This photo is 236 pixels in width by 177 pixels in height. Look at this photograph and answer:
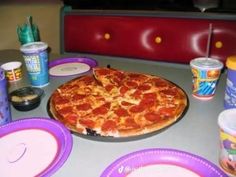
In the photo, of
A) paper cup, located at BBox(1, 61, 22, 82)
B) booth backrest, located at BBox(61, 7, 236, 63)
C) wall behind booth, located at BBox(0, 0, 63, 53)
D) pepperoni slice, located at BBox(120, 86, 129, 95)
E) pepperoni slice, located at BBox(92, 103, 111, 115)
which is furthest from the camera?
wall behind booth, located at BBox(0, 0, 63, 53)

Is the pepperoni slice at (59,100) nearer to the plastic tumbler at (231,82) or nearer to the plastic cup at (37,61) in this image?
the plastic cup at (37,61)

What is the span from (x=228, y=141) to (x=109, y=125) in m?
0.31

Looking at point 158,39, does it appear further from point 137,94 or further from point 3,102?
point 3,102

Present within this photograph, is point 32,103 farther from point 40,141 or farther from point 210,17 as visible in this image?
point 210,17

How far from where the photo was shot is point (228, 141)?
544 mm

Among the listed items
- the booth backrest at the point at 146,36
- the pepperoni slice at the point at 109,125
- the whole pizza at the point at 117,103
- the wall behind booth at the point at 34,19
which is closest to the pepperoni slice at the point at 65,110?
the whole pizza at the point at 117,103

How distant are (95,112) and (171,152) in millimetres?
288

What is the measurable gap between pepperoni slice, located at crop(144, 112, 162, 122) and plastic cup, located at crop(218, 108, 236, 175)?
204mm

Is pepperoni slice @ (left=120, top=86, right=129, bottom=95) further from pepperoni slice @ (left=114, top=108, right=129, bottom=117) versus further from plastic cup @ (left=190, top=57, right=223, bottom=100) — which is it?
plastic cup @ (left=190, top=57, right=223, bottom=100)

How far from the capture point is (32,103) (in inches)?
33.9

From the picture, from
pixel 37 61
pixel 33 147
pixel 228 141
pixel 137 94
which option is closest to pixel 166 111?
pixel 137 94

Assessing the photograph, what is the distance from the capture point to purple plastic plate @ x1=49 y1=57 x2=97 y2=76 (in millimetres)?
1113

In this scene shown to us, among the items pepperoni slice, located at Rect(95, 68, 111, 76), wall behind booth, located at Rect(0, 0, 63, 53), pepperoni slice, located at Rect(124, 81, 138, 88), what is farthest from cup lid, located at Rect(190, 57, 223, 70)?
wall behind booth, located at Rect(0, 0, 63, 53)

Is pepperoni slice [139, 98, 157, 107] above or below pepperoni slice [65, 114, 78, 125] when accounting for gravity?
above
